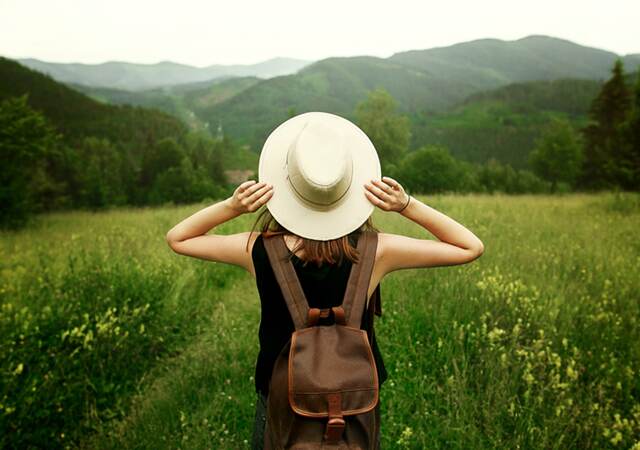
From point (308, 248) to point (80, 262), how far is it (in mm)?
5443

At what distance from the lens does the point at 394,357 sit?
150 inches

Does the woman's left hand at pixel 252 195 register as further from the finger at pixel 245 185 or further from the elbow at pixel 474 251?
the elbow at pixel 474 251

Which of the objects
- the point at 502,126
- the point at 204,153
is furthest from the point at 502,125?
the point at 204,153

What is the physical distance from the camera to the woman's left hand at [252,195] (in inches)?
63.3

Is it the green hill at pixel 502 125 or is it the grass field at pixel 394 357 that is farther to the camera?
the green hill at pixel 502 125

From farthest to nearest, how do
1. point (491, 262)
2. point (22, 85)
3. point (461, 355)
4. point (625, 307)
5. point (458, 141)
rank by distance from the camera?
point (458, 141), point (22, 85), point (491, 262), point (625, 307), point (461, 355)

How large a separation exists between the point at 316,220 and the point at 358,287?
0.32 m

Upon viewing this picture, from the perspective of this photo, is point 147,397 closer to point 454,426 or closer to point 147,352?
point 147,352

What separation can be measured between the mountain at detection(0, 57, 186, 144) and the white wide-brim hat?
10662cm

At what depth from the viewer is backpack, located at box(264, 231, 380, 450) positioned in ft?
4.80

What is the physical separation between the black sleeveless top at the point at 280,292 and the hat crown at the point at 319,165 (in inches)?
9.7

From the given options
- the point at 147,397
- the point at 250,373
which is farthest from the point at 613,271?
the point at 147,397

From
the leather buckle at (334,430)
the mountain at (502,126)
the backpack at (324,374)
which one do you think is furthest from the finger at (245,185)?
the mountain at (502,126)

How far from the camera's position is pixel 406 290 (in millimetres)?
4945
